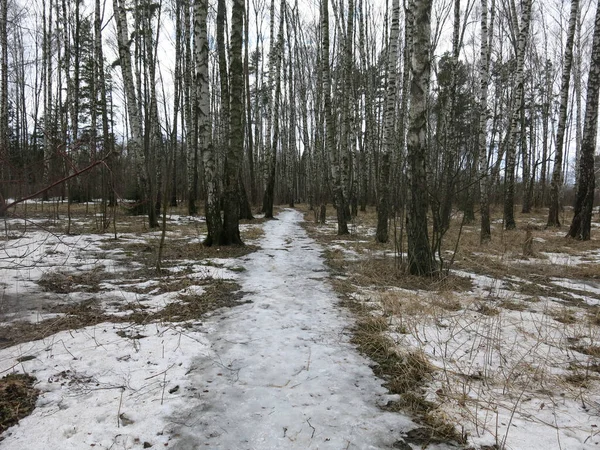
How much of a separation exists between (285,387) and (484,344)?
196cm

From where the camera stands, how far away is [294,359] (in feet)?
10.0

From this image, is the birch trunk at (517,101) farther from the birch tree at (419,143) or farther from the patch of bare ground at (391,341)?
the patch of bare ground at (391,341)

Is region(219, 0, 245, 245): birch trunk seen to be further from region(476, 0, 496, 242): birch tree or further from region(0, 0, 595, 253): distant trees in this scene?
region(476, 0, 496, 242): birch tree

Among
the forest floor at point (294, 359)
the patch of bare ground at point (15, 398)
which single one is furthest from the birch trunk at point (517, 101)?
the patch of bare ground at point (15, 398)

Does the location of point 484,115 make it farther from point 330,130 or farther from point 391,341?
point 391,341

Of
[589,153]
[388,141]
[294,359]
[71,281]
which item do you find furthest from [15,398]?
[589,153]

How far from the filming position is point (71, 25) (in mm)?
18531

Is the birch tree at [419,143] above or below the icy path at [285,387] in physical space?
above

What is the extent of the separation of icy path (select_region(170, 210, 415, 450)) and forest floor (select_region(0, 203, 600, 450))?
1 centimetres

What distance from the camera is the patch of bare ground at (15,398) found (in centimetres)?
216

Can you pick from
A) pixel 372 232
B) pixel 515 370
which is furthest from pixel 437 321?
pixel 372 232

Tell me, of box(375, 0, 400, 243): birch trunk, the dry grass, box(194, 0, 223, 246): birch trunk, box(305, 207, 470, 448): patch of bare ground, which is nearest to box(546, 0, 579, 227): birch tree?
box(375, 0, 400, 243): birch trunk

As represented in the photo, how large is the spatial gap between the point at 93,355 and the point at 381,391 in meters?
2.45

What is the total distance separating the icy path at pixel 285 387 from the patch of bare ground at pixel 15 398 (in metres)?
1.01
